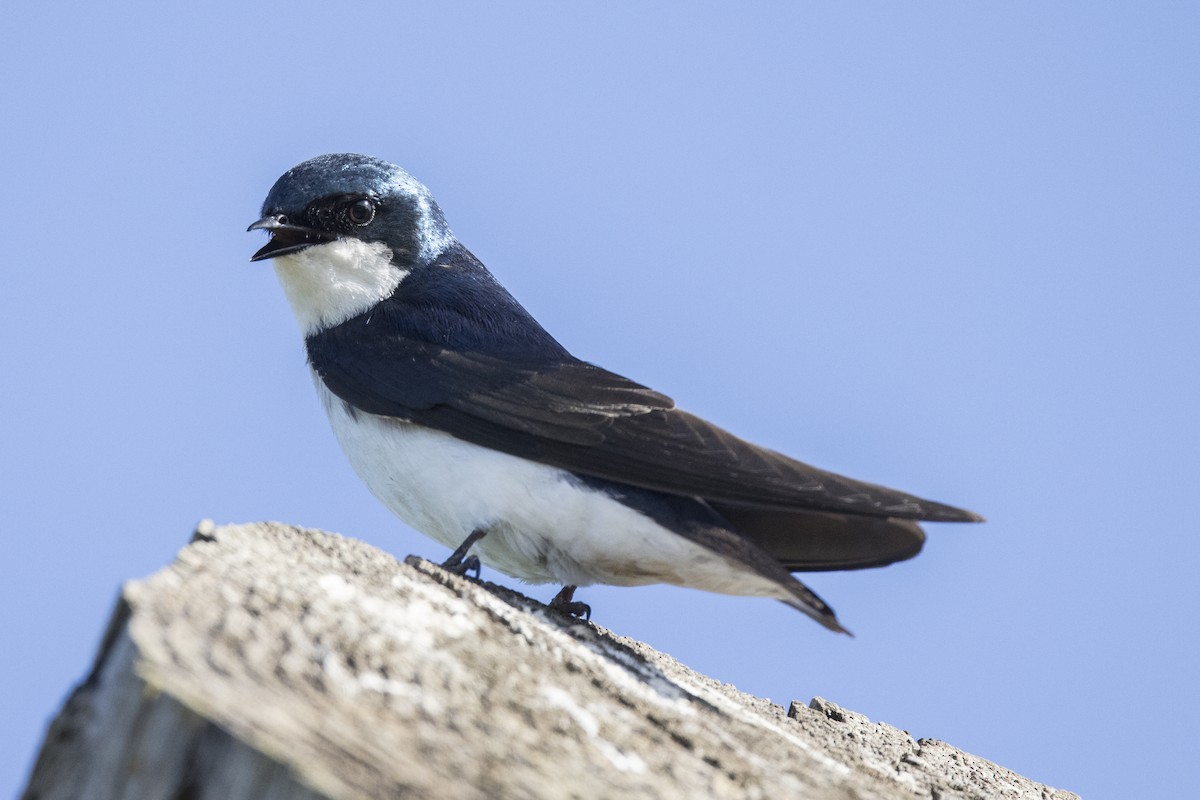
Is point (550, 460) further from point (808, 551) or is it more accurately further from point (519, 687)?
point (519, 687)

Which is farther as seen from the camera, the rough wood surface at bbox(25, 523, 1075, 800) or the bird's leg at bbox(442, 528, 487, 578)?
the bird's leg at bbox(442, 528, 487, 578)

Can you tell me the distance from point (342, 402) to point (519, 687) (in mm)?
1626

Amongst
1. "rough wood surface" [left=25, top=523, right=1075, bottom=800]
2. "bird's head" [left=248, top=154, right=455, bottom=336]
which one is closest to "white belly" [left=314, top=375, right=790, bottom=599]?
"rough wood surface" [left=25, top=523, right=1075, bottom=800]

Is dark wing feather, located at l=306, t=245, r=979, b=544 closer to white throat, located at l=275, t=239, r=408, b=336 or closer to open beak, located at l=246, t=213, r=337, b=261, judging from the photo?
white throat, located at l=275, t=239, r=408, b=336

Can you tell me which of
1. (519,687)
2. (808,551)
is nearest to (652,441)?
(808,551)

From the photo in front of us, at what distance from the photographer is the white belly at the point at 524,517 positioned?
9.42ft

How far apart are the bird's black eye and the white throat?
59mm

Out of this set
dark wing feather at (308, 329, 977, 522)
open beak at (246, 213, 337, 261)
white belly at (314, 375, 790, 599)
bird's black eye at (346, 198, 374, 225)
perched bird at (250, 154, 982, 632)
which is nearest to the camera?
dark wing feather at (308, 329, 977, 522)

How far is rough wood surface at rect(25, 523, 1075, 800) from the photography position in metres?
1.49

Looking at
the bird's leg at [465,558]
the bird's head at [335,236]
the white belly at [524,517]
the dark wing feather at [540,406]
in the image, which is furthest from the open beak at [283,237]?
the bird's leg at [465,558]

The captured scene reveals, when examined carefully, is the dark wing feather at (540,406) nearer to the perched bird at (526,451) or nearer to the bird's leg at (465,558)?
the perched bird at (526,451)

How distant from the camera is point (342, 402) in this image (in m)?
3.42

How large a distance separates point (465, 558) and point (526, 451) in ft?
0.89

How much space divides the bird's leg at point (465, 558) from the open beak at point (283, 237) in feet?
3.33
